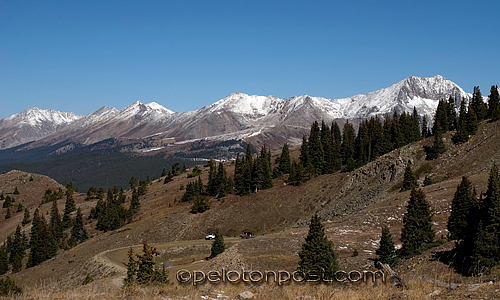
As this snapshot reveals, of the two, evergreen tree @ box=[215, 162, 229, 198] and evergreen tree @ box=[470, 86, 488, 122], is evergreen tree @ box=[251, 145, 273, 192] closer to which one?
evergreen tree @ box=[215, 162, 229, 198]

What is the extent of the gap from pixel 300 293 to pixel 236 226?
253ft

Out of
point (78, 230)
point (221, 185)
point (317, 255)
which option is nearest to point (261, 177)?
point (221, 185)

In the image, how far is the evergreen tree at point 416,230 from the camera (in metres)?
35.0

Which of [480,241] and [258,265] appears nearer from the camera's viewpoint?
[480,241]

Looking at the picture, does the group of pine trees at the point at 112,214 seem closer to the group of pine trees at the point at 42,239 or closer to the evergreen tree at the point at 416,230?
the group of pine trees at the point at 42,239

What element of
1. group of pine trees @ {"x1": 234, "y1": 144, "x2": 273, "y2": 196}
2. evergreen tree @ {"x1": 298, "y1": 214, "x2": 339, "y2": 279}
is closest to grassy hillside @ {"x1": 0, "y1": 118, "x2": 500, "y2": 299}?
group of pine trees @ {"x1": 234, "y1": 144, "x2": 273, "y2": 196}

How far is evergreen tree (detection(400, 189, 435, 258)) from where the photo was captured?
35000mm

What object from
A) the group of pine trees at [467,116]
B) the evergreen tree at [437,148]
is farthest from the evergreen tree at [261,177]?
the group of pine trees at [467,116]

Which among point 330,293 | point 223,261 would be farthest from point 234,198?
point 330,293

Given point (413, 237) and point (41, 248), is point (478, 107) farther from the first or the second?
point (41, 248)

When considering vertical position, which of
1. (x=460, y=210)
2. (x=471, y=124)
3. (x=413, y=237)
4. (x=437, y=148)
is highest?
(x=471, y=124)

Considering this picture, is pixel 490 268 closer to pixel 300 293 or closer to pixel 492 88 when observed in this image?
pixel 300 293

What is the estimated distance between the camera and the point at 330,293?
46.5 ft

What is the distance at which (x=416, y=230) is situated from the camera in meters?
36.1
